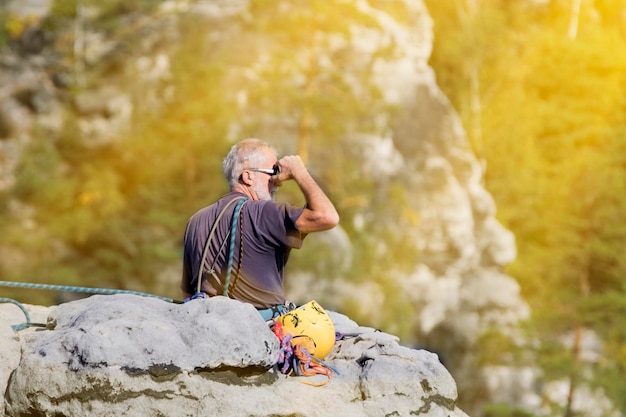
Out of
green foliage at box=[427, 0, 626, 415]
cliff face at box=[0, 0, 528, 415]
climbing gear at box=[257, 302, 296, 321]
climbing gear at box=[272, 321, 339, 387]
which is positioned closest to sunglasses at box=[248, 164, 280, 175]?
climbing gear at box=[257, 302, 296, 321]

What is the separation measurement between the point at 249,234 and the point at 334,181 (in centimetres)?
1381

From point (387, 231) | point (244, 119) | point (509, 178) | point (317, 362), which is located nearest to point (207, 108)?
point (244, 119)

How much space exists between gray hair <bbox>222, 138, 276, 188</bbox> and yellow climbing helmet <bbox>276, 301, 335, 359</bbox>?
71 centimetres

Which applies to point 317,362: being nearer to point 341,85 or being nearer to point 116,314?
point 116,314

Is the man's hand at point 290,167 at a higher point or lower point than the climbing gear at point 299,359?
higher

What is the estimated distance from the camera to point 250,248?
3418 mm

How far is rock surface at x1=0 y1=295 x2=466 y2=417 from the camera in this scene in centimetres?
284

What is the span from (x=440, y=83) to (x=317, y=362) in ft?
72.2

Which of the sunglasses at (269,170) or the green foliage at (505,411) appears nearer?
the sunglasses at (269,170)

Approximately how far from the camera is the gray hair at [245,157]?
11.7 feet

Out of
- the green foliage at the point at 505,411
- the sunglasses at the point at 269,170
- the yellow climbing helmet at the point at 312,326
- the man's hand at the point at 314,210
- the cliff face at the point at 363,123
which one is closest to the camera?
the man's hand at the point at 314,210

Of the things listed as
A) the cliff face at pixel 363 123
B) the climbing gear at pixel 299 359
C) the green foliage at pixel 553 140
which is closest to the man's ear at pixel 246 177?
the climbing gear at pixel 299 359

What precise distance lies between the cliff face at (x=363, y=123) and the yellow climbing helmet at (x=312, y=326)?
1186cm

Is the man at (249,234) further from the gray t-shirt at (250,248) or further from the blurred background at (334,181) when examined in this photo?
the blurred background at (334,181)
